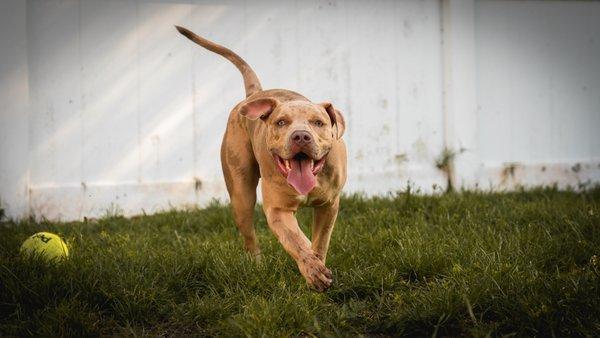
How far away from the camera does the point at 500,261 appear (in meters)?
3.17

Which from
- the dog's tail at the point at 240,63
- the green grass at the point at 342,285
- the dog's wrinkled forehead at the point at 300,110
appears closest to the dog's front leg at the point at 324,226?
the green grass at the point at 342,285

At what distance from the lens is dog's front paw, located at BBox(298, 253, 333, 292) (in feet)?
9.57

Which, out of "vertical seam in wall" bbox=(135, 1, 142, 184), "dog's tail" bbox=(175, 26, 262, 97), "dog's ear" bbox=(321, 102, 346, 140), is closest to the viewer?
"dog's ear" bbox=(321, 102, 346, 140)

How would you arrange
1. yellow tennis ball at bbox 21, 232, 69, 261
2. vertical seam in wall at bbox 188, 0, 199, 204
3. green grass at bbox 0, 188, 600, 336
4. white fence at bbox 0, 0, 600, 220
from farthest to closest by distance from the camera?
vertical seam in wall at bbox 188, 0, 199, 204 < white fence at bbox 0, 0, 600, 220 < yellow tennis ball at bbox 21, 232, 69, 261 < green grass at bbox 0, 188, 600, 336

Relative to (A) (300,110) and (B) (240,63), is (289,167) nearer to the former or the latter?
(A) (300,110)

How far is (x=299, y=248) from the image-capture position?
10.0ft

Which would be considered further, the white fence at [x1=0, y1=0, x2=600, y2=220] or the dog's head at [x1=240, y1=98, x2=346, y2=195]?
the white fence at [x1=0, y1=0, x2=600, y2=220]

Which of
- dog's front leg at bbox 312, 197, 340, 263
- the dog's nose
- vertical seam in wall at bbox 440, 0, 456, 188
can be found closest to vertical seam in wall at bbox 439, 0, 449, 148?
vertical seam in wall at bbox 440, 0, 456, 188

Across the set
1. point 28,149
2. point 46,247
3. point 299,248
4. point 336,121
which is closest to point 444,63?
point 336,121

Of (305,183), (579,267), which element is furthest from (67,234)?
(579,267)

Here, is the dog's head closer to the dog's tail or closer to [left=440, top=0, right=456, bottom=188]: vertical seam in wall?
the dog's tail

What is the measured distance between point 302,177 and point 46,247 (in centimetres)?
158

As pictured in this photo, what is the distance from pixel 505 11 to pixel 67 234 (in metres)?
5.31

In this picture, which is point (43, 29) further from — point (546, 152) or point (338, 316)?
point (546, 152)
